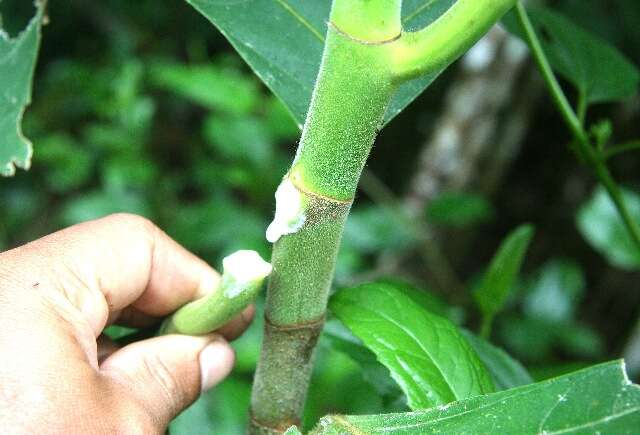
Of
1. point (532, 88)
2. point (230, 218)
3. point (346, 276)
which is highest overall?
point (532, 88)

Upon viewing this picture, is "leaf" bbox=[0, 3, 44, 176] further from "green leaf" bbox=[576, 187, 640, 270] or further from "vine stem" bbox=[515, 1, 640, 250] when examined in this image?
"green leaf" bbox=[576, 187, 640, 270]

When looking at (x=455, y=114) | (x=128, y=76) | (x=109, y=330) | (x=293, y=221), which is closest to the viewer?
(x=293, y=221)

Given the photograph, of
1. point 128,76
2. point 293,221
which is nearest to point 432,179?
point 128,76

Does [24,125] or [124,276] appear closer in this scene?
[124,276]

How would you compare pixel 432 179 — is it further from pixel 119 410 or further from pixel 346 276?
pixel 119 410

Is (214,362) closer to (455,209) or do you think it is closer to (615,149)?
(615,149)

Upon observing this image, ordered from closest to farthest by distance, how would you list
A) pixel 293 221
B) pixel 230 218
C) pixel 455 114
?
1. pixel 293 221
2. pixel 230 218
3. pixel 455 114
